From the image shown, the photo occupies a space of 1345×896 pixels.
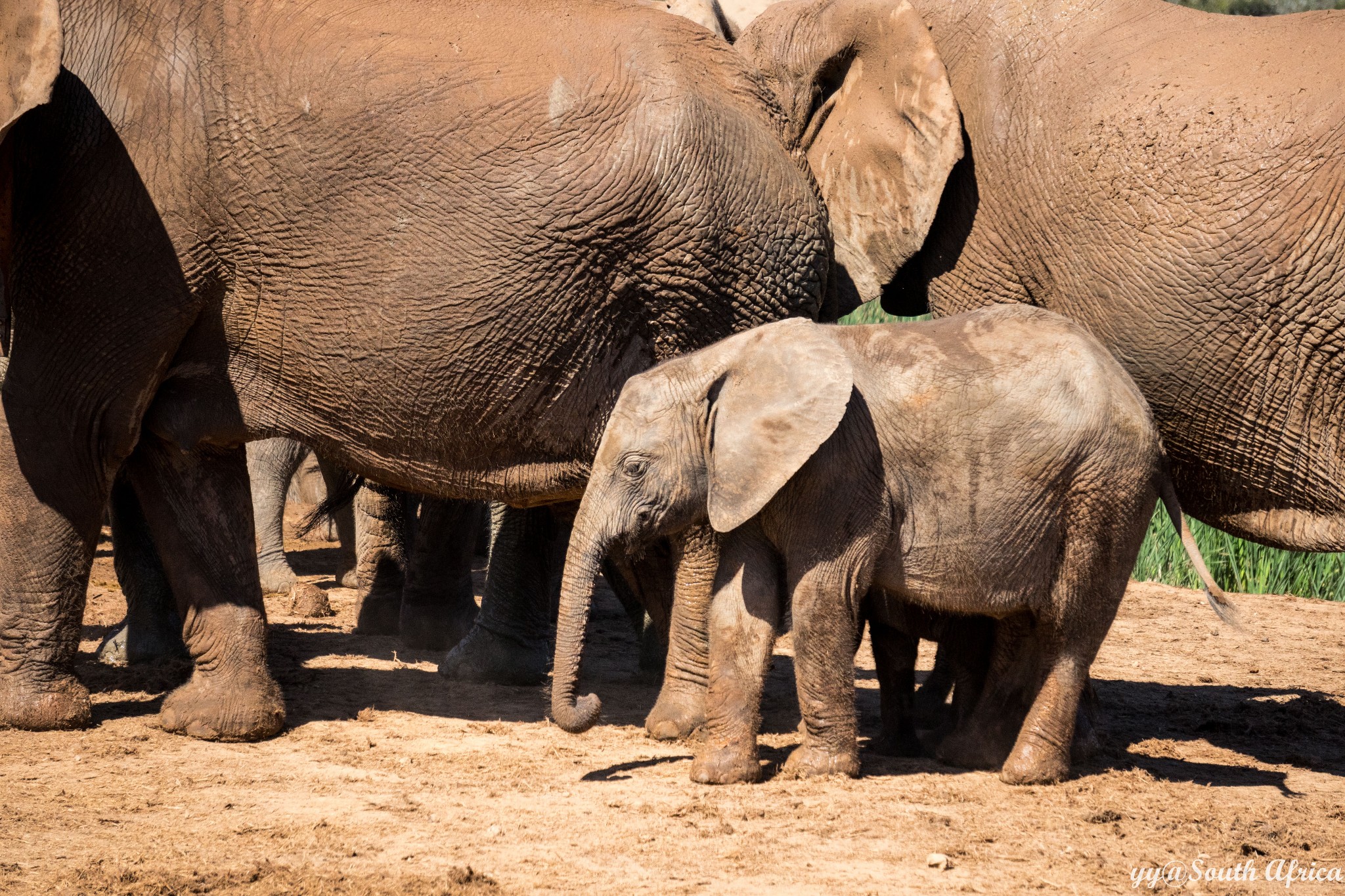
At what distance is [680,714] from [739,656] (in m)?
0.67

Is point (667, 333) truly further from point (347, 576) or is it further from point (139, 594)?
point (347, 576)

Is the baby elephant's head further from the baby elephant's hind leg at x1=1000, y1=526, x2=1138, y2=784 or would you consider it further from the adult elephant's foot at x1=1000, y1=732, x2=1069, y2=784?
the adult elephant's foot at x1=1000, y1=732, x2=1069, y2=784

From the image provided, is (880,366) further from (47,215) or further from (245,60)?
(47,215)

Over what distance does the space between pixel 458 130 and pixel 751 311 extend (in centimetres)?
123

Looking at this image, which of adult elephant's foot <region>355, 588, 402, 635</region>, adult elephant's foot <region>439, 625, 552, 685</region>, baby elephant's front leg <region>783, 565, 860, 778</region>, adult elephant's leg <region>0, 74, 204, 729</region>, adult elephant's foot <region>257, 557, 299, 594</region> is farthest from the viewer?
adult elephant's foot <region>257, 557, 299, 594</region>

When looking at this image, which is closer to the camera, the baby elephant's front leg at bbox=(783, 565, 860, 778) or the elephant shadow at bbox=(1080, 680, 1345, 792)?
the baby elephant's front leg at bbox=(783, 565, 860, 778)

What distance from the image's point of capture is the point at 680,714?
5.75m

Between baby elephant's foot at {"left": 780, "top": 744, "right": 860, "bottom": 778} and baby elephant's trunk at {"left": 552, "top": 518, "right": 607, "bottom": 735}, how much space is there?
73cm

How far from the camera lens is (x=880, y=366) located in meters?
5.26

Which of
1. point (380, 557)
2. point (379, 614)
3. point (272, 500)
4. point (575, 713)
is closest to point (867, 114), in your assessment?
point (575, 713)

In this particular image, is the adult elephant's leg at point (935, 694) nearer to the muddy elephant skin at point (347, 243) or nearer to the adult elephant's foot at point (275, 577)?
the muddy elephant skin at point (347, 243)

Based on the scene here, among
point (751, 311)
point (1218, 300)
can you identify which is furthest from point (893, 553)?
point (1218, 300)

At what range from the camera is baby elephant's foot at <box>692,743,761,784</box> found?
203 inches

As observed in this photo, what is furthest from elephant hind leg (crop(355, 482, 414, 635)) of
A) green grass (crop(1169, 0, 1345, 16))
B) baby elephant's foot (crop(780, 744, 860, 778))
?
green grass (crop(1169, 0, 1345, 16))
